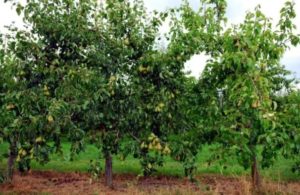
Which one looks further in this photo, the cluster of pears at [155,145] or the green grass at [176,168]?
the green grass at [176,168]

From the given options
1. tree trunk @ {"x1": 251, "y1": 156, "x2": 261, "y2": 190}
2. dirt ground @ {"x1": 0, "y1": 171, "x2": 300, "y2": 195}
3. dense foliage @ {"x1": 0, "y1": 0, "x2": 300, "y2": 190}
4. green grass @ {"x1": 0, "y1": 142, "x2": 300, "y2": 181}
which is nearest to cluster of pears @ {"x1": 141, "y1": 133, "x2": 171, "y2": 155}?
dense foliage @ {"x1": 0, "y1": 0, "x2": 300, "y2": 190}

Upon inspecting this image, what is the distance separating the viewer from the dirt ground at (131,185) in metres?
12.4

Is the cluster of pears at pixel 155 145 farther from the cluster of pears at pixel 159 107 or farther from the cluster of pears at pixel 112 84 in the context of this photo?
the cluster of pears at pixel 112 84

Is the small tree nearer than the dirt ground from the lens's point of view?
Yes

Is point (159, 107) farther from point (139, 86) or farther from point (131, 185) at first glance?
point (131, 185)

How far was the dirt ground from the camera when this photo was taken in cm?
1239

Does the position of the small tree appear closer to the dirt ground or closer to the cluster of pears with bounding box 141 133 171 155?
the cluster of pears with bounding box 141 133 171 155

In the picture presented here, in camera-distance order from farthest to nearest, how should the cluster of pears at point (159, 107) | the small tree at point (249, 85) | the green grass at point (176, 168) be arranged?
the green grass at point (176, 168)
the cluster of pears at point (159, 107)
the small tree at point (249, 85)

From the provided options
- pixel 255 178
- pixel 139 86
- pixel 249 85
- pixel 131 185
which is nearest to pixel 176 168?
pixel 131 185

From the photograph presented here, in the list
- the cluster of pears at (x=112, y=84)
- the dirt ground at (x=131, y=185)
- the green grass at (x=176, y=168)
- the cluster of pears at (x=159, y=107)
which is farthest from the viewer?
the green grass at (x=176, y=168)

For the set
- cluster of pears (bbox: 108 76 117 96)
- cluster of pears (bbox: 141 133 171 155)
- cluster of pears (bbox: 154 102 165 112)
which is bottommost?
cluster of pears (bbox: 141 133 171 155)

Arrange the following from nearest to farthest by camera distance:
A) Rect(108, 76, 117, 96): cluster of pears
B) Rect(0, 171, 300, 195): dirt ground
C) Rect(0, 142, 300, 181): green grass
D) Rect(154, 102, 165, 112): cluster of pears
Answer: Rect(108, 76, 117, 96): cluster of pears < Rect(154, 102, 165, 112): cluster of pears < Rect(0, 171, 300, 195): dirt ground < Rect(0, 142, 300, 181): green grass

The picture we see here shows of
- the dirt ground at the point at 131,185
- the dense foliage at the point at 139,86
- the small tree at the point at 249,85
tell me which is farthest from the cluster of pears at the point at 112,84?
the dirt ground at the point at 131,185

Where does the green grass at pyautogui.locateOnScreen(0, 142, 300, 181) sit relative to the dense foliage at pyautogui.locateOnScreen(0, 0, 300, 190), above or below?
below
